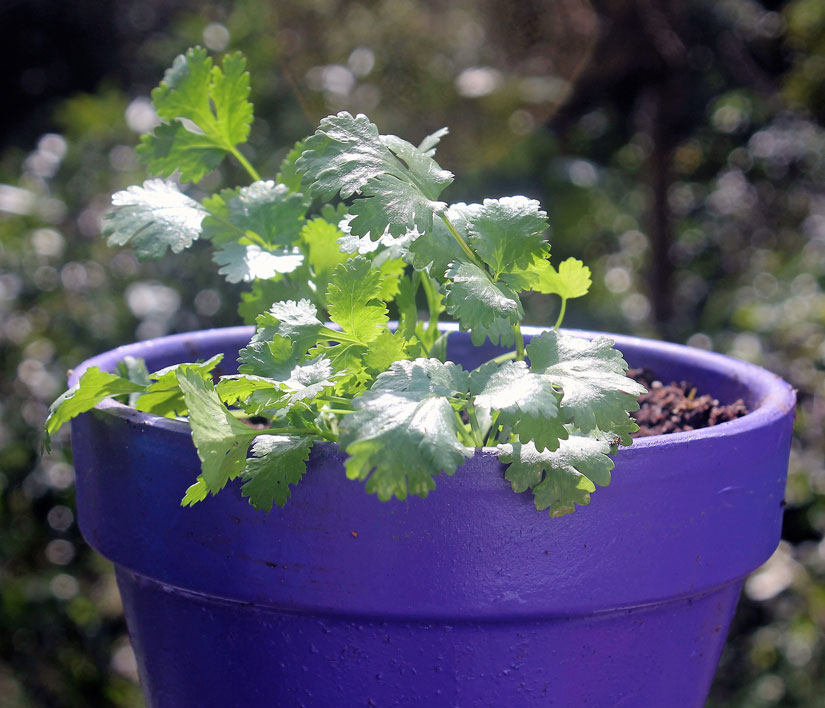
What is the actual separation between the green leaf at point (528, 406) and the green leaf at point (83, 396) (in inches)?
12.0

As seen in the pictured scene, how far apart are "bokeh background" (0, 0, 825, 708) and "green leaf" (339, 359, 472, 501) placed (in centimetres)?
142

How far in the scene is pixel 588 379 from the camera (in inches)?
24.9

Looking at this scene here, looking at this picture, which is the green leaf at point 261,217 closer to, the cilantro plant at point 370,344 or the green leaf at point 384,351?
the cilantro plant at point 370,344

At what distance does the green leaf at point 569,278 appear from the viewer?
78 cm

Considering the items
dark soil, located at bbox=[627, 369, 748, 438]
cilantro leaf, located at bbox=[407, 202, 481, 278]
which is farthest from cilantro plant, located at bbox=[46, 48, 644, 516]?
dark soil, located at bbox=[627, 369, 748, 438]

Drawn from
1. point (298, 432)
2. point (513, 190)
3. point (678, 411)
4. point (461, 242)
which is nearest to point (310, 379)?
point (298, 432)

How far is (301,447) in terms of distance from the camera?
62 centimetres

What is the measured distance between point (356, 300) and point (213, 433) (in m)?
0.15

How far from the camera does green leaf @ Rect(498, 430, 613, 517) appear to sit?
0.61 m

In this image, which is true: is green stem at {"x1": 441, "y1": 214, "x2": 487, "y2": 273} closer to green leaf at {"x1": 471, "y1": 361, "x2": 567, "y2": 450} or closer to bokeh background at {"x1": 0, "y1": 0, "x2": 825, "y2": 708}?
green leaf at {"x1": 471, "y1": 361, "x2": 567, "y2": 450}

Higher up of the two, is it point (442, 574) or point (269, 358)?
point (269, 358)

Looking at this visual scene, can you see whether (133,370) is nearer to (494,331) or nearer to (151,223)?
(151,223)

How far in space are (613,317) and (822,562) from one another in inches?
38.7

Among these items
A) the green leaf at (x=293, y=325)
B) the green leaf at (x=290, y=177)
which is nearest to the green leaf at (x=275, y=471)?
the green leaf at (x=293, y=325)
